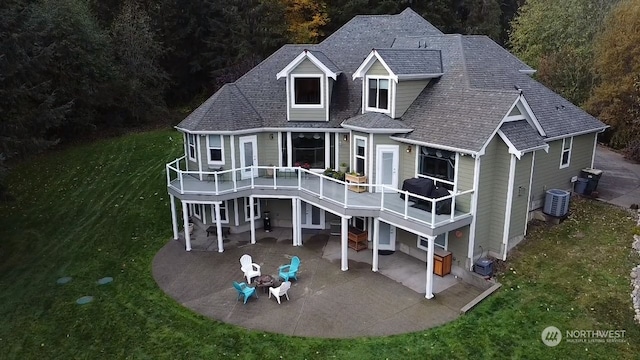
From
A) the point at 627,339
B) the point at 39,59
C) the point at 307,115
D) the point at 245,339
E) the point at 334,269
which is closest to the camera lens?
the point at 627,339

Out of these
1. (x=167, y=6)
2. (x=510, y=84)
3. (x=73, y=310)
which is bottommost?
(x=73, y=310)

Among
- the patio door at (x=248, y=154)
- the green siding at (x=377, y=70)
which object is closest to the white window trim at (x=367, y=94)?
the green siding at (x=377, y=70)

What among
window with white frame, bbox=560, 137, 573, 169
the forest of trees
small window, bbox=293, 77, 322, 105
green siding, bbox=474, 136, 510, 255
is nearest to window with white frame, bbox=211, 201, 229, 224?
small window, bbox=293, 77, 322, 105

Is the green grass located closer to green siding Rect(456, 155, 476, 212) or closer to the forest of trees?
green siding Rect(456, 155, 476, 212)

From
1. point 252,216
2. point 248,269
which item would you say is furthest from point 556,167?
point 248,269

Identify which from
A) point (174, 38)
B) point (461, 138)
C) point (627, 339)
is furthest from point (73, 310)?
point (174, 38)

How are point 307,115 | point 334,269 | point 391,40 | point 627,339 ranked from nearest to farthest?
point 627,339 < point 334,269 < point 307,115 < point 391,40

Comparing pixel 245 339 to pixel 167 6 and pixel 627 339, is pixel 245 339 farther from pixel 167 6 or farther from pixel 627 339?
pixel 167 6

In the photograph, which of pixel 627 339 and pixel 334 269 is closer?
pixel 627 339
